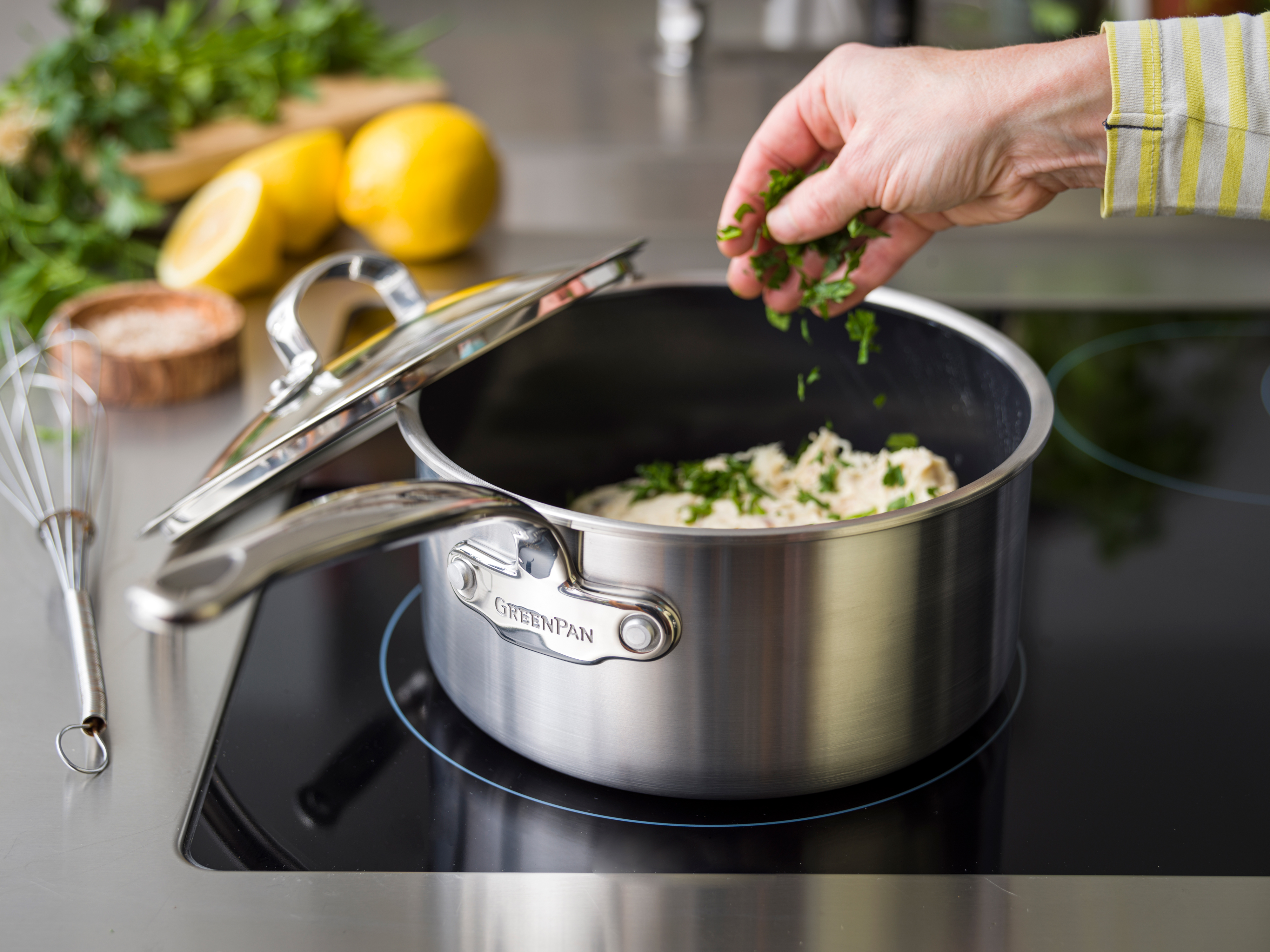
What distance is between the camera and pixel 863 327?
2.06 ft

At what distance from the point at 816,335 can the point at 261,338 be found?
0.46 metres

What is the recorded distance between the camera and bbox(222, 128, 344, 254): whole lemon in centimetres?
99

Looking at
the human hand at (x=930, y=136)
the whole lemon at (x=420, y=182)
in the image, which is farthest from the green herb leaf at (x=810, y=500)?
the whole lemon at (x=420, y=182)

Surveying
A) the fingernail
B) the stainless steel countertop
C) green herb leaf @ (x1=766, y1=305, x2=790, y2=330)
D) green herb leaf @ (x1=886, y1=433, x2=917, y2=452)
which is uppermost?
the fingernail

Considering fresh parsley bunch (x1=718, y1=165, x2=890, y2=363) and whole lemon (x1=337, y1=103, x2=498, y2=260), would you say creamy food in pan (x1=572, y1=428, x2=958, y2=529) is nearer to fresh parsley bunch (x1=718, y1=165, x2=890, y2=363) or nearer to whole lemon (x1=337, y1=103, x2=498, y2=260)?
fresh parsley bunch (x1=718, y1=165, x2=890, y2=363)

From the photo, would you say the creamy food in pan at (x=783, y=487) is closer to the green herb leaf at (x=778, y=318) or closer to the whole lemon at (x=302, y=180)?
the green herb leaf at (x=778, y=318)

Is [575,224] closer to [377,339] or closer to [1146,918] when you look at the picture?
[377,339]

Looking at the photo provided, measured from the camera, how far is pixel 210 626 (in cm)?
62

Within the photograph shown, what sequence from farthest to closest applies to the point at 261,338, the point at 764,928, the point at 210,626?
the point at 261,338, the point at 210,626, the point at 764,928

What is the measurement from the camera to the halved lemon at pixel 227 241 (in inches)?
36.5

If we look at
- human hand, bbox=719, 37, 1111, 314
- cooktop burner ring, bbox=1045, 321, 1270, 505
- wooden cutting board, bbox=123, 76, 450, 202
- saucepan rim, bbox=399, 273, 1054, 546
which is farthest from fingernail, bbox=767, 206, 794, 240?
wooden cutting board, bbox=123, 76, 450, 202

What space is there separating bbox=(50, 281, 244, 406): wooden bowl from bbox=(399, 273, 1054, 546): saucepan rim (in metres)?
0.37

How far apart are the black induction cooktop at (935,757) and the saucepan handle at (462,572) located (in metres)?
0.08

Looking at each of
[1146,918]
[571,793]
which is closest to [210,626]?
[571,793]
